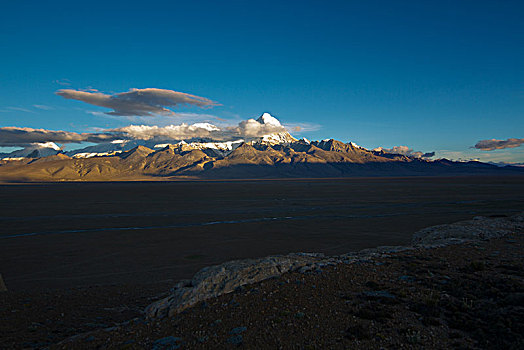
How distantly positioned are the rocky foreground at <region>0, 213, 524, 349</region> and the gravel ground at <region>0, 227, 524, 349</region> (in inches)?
1.2

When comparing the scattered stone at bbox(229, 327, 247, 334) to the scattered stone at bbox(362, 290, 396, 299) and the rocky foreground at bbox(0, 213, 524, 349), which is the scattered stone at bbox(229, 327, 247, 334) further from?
the scattered stone at bbox(362, 290, 396, 299)

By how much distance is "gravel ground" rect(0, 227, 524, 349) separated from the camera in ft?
25.6

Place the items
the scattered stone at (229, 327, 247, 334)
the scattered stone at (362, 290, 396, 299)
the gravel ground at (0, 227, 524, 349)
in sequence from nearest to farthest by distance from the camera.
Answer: the gravel ground at (0, 227, 524, 349) → the scattered stone at (229, 327, 247, 334) → the scattered stone at (362, 290, 396, 299)

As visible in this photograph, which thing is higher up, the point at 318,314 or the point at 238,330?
the point at 318,314

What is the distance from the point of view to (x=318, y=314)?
896 centimetres

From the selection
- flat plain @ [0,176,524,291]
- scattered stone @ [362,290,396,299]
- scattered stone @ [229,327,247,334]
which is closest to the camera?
scattered stone @ [229,327,247,334]

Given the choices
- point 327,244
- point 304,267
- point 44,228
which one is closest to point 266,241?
point 327,244

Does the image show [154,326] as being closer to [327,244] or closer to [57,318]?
[57,318]

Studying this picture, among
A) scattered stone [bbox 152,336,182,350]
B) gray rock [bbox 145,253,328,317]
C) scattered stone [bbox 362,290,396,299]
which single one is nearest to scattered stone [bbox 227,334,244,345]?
scattered stone [bbox 152,336,182,350]

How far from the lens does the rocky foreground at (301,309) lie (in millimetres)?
7867

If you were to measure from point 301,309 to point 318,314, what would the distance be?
0.54m

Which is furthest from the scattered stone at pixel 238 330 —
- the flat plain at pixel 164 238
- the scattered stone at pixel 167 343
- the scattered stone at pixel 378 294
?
the flat plain at pixel 164 238

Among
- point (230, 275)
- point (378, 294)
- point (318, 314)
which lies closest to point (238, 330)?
point (318, 314)

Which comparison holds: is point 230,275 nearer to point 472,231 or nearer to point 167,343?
point 167,343
